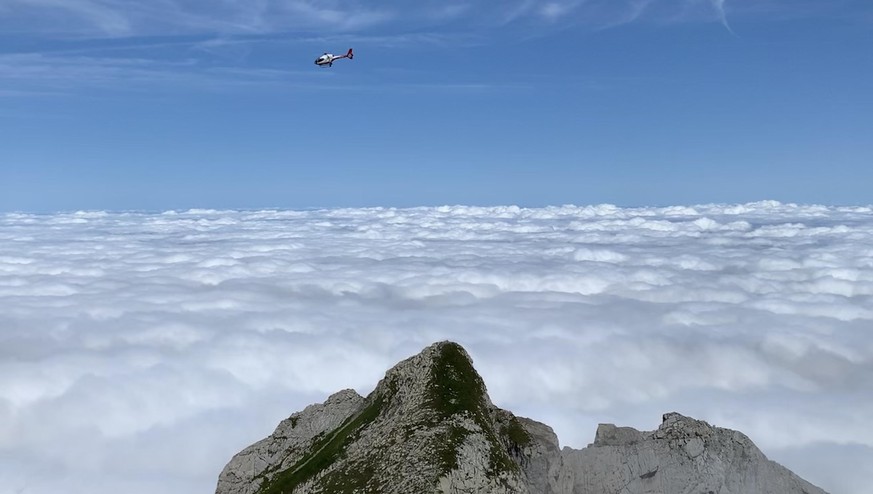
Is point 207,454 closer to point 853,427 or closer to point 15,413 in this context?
point 15,413

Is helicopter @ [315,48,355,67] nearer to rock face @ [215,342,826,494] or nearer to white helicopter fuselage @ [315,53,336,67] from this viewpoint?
white helicopter fuselage @ [315,53,336,67]

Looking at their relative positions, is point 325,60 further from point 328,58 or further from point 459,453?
point 459,453

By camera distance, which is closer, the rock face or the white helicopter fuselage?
the rock face

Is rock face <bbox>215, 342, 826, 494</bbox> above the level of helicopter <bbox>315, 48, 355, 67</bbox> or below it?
below

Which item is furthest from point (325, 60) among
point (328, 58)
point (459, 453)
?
point (459, 453)

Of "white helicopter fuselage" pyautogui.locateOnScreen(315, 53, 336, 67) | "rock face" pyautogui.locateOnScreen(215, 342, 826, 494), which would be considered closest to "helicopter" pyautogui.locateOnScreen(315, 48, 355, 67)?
"white helicopter fuselage" pyautogui.locateOnScreen(315, 53, 336, 67)

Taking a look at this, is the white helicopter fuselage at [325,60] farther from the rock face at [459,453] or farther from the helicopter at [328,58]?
the rock face at [459,453]

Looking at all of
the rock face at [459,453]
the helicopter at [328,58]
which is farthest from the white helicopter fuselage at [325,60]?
the rock face at [459,453]

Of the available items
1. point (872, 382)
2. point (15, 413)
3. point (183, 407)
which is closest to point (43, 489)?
point (183, 407)
